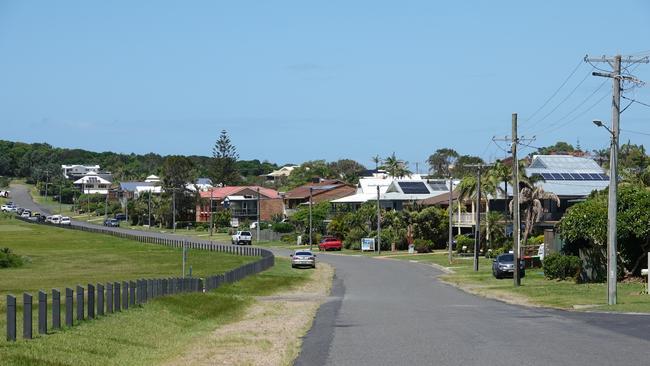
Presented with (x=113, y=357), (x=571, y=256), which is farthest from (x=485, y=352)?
(x=571, y=256)

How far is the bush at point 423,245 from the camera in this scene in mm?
103125

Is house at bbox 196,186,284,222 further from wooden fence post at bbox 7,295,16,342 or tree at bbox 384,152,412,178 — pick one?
wooden fence post at bbox 7,295,16,342

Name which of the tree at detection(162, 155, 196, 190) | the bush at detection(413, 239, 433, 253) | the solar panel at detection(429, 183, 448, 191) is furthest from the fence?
the tree at detection(162, 155, 196, 190)

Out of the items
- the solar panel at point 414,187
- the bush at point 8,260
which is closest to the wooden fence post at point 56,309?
the bush at point 8,260

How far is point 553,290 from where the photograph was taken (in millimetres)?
48031

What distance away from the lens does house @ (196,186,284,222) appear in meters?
165

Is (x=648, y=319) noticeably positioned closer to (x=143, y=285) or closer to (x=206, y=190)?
(x=143, y=285)

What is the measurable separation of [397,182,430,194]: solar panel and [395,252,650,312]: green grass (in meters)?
51.7

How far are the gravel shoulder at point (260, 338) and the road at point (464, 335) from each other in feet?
1.57

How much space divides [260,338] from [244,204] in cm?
14183

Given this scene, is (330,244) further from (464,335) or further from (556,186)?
(464,335)

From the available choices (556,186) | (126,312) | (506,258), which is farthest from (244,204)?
(126,312)

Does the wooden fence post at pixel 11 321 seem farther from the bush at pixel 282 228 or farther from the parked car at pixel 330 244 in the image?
the bush at pixel 282 228

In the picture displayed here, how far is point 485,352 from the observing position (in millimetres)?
20984
